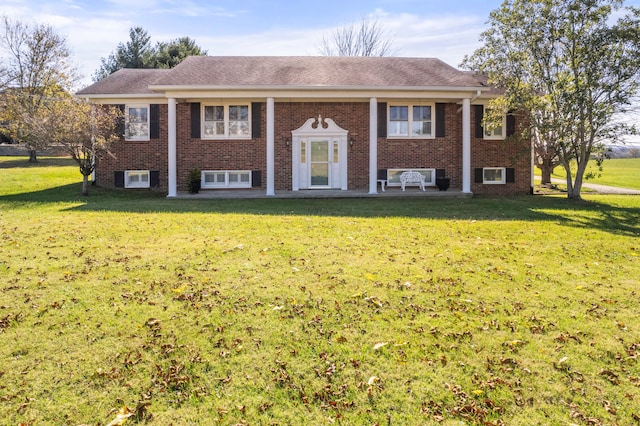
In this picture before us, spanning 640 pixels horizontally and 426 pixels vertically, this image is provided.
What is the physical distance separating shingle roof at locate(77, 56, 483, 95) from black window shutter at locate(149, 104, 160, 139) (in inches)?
24.4

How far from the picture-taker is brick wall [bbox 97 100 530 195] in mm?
16922

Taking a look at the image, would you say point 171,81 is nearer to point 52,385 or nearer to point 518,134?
point 518,134

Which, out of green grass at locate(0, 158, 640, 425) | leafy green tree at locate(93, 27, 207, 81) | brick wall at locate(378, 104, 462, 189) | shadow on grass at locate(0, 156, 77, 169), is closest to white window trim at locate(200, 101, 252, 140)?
brick wall at locate(378, 104, 462, 189)

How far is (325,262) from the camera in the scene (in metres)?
6.29

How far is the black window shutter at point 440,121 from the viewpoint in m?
17.1

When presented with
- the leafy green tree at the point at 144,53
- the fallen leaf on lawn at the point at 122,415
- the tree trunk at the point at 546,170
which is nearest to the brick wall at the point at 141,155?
the fallen leaf on lawn at the point at 122,415

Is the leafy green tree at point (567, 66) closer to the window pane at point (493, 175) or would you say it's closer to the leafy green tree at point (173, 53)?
the window pane at point (493, 175)

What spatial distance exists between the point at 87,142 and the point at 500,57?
12923 millimetres

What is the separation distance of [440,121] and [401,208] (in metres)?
6.25

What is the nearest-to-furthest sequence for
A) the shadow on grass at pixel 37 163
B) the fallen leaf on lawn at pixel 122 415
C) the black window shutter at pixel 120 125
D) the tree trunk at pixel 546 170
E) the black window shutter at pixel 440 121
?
the fallen leaf on lawn at pixel 122 415 < the black window shutter at pixel 120 125 < the black window shutter at pixel 440 121 < the tree trunk at pixel 546 170 < the shadow on grass at pixel 37 163

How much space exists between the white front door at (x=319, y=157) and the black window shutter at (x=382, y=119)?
1.23m

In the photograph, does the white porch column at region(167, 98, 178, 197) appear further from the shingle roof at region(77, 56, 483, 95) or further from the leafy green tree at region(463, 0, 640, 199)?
the leafy green tree at region(463, 0, 640, 199)

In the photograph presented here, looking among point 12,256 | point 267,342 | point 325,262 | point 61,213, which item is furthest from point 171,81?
point 267,342

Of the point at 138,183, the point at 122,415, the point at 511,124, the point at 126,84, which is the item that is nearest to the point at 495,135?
the point at 511,124
